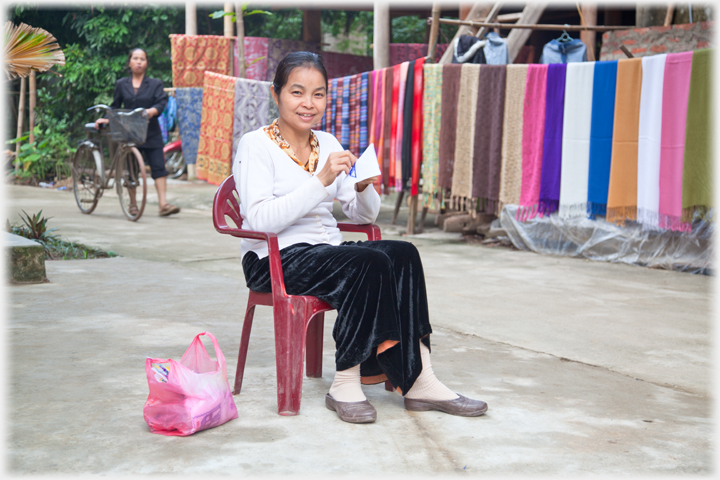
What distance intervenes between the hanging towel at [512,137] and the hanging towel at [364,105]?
5.93 ft

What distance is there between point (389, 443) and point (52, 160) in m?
11.7

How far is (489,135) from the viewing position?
621 centimetres

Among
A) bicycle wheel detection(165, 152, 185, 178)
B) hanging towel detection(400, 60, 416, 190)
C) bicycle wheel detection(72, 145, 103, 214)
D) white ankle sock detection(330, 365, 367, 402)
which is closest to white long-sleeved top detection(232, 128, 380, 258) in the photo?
white ankle sock detection(330, 365, 367, 402)

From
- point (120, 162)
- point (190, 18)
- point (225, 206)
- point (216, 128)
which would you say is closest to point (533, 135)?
point (225, 206)

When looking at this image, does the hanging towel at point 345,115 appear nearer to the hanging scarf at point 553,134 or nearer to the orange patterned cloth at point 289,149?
the hanging scarf at point 553,134

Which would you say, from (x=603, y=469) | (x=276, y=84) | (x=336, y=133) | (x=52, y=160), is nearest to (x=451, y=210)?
(x=336, y=133)

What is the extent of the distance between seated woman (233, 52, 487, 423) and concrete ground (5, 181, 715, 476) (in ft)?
0.39

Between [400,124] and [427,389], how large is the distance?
15.6 ft

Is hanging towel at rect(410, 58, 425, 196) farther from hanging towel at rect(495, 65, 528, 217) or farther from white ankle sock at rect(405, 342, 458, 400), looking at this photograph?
white ankle sock at rect(405, 342, 458, 400)

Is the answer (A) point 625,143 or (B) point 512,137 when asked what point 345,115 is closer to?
(B) point 512,137

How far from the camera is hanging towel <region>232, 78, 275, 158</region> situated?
841 cm

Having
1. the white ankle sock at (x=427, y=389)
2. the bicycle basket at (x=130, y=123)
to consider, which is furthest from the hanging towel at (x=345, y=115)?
the white ankle sock at (x=427, y=389)

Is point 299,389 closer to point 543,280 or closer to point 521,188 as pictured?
point 543,280

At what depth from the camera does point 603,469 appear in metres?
1.99
